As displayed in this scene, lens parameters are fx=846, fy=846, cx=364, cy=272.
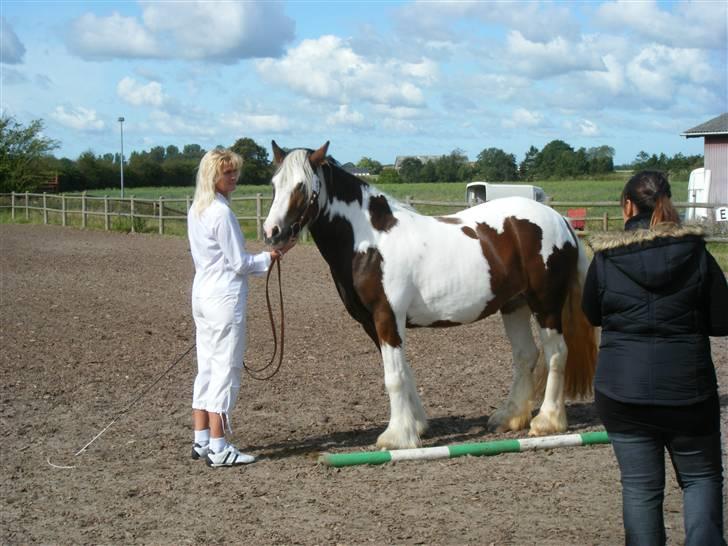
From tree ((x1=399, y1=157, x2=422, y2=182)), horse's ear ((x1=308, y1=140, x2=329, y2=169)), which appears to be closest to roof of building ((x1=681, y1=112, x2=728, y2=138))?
tree ((x1=399, y1=157, x2=422, y2=182))

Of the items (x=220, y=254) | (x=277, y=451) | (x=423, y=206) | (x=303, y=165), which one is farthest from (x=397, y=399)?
(x=423, y=206)

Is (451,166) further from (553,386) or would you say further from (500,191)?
(553,386)

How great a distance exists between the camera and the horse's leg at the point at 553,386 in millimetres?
6195

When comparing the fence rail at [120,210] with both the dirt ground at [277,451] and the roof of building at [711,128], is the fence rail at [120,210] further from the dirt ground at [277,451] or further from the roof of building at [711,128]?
the dirt ground at [277,451]

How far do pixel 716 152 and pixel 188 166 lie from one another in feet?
183

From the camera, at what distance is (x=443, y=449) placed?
5.48 metres

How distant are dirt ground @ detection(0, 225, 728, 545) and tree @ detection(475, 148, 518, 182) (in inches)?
1391

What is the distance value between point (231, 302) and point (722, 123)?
25490mm

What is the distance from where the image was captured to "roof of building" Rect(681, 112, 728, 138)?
26188mm

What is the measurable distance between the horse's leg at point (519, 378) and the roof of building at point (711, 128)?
22156mm

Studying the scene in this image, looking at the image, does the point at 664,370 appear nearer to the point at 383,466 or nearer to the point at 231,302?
→ the point at 383,466

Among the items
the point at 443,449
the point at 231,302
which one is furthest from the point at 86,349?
the point at 443,449

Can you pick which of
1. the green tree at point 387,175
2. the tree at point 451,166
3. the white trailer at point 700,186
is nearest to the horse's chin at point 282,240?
the green tree at point 387,175

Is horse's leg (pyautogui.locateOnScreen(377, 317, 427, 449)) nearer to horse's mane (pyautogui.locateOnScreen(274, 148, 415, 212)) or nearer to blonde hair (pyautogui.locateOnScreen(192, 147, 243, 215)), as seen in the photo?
horse's mane (pyautogui.locateOnScreen(274, 148, 415, 212))
